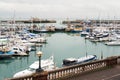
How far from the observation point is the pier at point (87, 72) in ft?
43.6

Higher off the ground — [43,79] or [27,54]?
[43,79]

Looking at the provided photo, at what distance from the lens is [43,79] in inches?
482

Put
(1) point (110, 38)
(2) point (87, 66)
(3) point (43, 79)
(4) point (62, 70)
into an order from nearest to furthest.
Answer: (3) point (43, 79) → (4) point (62, 70) → (2) point (87, 66) → (1) point (110, 38)

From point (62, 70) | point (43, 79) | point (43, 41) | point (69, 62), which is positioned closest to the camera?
point (43, 79)

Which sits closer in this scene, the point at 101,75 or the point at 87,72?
the point at 101,75

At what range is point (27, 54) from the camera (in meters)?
45.9

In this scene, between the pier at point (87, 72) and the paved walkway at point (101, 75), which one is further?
the paved walkway at point (101, 75)

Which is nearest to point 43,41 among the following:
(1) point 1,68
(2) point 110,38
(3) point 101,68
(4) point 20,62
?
(2) point 110,38

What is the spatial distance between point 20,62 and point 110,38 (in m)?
39.8

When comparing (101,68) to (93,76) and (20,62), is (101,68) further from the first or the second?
(20,62)

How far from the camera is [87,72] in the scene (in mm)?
15320

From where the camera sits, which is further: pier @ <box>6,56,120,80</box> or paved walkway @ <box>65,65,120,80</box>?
paved walkway @ <box>65,65,120,80</box>

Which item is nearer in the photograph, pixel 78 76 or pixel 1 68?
pixel 78 76

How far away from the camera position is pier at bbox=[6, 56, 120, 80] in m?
13.3
